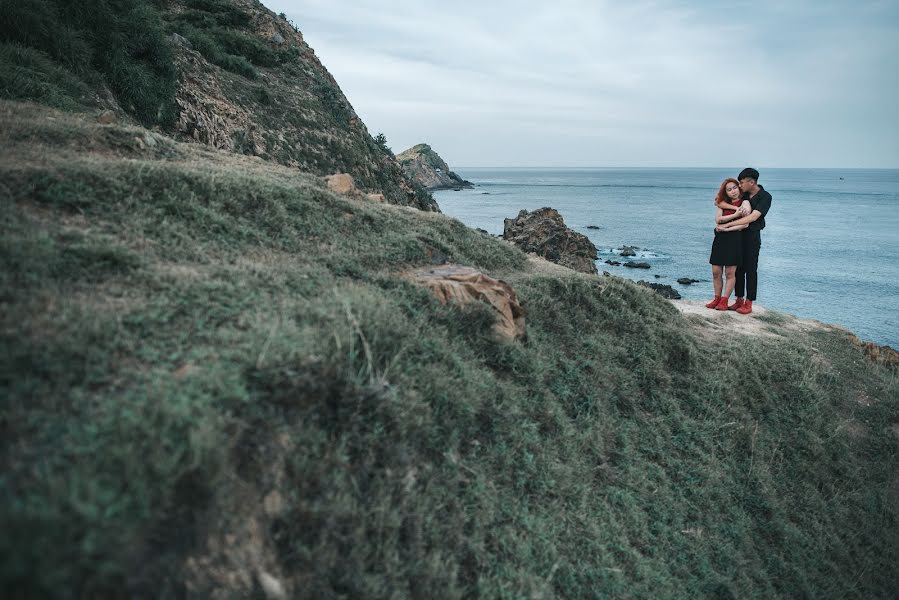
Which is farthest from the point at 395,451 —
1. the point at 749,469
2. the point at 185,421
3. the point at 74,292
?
the point at 749,469

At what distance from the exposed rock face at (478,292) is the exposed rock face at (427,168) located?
124 meters

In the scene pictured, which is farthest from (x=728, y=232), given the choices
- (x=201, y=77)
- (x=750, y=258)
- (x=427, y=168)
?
(x=427, y=168)

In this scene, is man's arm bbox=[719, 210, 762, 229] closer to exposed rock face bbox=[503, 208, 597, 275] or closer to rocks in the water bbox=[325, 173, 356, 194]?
rocks in the water bbox=[325, 173, 356, 194]

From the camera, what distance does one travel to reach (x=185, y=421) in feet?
10.0

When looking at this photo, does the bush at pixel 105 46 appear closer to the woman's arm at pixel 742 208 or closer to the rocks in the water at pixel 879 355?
the woman's arm at pixel 742 208

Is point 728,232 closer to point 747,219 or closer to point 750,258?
point 747,219

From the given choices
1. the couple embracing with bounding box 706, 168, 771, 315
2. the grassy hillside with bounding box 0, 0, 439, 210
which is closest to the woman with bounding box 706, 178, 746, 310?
the couple embracing with bounding box 706, 168, 771, 315

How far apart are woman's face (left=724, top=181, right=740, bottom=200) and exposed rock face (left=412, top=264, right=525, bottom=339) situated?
8440mm

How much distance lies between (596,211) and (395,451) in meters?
89.3

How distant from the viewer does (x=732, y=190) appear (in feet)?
41.9

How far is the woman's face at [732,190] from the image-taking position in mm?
12758

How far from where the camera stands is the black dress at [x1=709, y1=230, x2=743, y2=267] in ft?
42.5

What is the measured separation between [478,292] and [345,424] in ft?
13.1

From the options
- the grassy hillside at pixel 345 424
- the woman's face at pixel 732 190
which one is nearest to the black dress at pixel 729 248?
the woman's face at pixel 732 190
